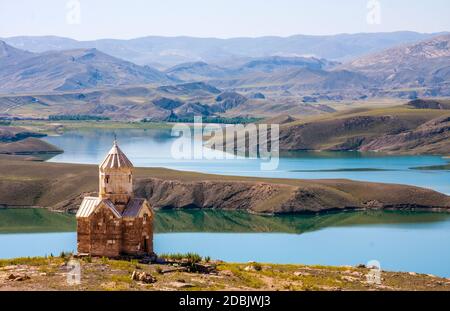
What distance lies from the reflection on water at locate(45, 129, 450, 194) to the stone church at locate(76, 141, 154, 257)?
2755 inches

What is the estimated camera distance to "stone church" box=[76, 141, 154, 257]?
42.4 meters

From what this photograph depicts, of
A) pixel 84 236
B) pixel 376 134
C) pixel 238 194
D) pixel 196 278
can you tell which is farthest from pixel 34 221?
pixel 376 134

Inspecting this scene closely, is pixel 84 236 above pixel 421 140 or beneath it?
beneath

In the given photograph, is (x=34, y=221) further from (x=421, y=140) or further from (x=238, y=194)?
(x=421, y=140)

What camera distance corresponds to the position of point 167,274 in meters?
39.1

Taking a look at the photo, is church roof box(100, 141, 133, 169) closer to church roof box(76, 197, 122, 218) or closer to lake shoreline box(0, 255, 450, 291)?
church roof box(76, 197, 122, 218)

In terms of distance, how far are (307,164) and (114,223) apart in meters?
107

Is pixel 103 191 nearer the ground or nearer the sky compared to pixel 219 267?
nearer the sky

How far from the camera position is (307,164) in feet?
485

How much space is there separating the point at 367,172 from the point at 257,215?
3838 cm

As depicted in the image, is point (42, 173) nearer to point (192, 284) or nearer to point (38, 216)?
point (38, 216)

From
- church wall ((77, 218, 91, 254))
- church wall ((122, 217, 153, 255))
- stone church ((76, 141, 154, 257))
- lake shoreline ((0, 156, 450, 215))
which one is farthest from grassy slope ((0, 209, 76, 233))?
church wall ((122, 217, 153, 255))

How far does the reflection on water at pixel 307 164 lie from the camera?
406 ft

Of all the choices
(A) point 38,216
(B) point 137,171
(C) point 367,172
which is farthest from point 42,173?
(C) point 367,172
